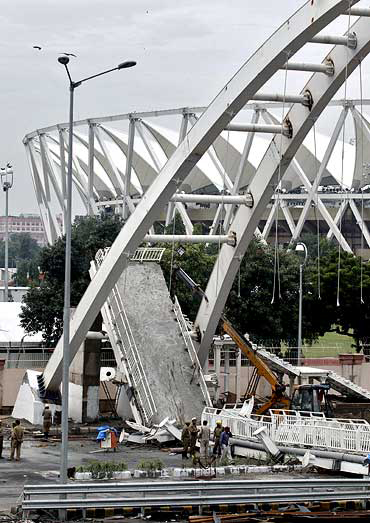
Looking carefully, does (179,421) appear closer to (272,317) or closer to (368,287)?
(272,317)

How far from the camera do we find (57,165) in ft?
435

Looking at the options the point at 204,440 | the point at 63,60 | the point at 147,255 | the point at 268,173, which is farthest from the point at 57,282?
the point at 63,60

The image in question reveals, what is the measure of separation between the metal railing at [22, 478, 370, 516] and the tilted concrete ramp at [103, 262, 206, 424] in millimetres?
12051

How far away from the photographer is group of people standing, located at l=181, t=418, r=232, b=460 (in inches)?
1284

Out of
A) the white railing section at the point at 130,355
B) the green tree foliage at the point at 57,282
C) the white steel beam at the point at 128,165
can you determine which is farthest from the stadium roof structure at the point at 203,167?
the white railing section at the point at 130,355

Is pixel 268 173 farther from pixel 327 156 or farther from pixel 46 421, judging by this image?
pixel 327 156

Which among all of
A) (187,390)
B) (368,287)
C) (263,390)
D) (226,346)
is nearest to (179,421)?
(187,390)

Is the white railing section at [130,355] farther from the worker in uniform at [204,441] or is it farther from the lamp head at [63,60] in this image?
the lamp head at [63,60]

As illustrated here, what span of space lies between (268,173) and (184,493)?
14966 millimetres

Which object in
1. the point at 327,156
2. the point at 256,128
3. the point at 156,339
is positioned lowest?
the point at 156,339

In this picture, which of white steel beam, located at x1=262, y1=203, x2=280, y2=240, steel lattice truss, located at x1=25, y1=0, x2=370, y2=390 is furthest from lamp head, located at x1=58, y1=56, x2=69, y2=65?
white steel beam, located at x1=262, y1=203, x2=280, y2=240

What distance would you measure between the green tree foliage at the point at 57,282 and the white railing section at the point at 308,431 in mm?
23147

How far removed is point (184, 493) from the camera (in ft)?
81.5

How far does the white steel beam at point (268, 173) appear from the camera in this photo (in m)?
33.7
